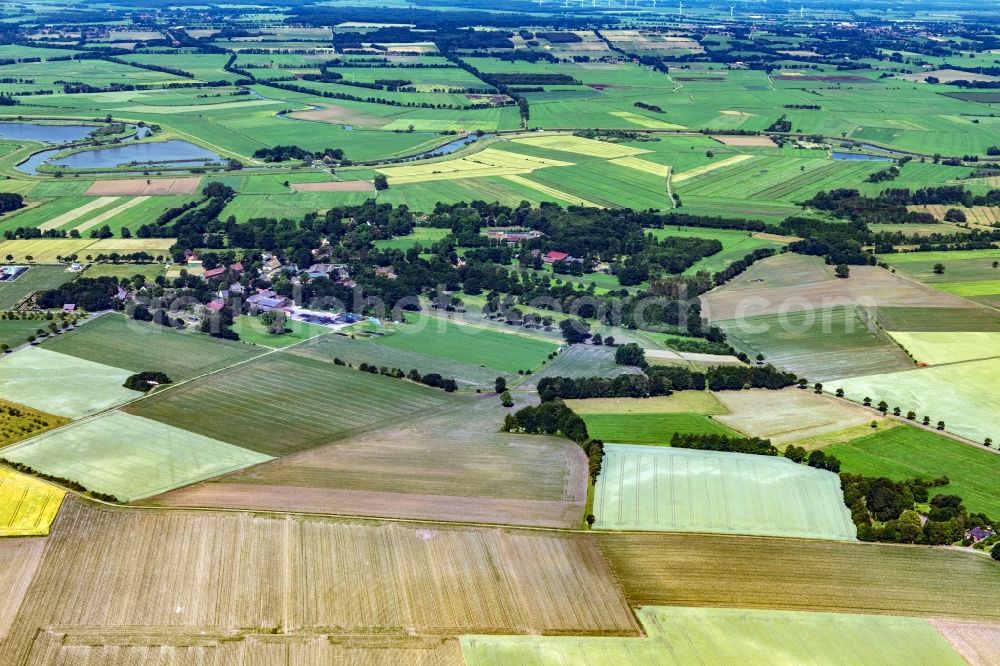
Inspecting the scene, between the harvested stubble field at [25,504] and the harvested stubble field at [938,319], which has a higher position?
the harvested stubble field at [938,319]

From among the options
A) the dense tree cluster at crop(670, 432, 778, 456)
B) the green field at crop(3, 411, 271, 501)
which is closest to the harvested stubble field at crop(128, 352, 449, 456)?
the green field at crop(3, 411, 271, 501)

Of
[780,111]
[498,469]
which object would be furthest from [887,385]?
[780,111]

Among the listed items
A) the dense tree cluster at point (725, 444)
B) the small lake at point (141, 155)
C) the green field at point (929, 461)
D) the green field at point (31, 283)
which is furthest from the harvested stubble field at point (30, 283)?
the green field at point (929, 461)

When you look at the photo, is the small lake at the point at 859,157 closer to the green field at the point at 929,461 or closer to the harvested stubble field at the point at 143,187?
the green field at the point at 929,461

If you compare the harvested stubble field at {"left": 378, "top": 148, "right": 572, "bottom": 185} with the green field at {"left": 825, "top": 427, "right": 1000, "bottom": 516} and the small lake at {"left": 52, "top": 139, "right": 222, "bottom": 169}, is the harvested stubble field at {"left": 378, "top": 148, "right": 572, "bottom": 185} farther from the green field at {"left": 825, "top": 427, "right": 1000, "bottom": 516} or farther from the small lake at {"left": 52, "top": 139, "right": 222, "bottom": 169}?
the green field at {"left": 825, "top": 427, "right": 1000, "bottom": 516}

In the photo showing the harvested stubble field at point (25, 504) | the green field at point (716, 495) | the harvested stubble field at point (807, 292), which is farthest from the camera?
the harvested stubble field at point (807, 292)
